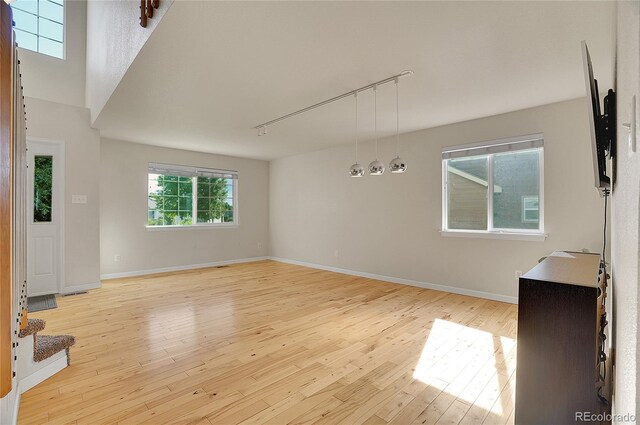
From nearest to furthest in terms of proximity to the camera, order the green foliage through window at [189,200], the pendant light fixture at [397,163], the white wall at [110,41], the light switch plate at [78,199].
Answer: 1. the white wall at [110,41]
2. the pendant light fixture at [397,163]
3. the light switch plate at [78,199]
4. the green foliage through window at [189,200]

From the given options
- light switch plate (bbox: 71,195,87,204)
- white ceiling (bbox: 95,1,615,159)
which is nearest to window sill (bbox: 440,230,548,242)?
white ceiling (bbox: 95,1,615,159)

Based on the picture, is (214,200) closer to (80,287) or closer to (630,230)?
(80,287)

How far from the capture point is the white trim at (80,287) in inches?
181

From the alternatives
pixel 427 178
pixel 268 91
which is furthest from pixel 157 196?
pixel 427 178

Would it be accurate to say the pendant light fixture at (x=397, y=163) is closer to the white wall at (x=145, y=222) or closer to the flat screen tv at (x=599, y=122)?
the flat screen tv at (x=599, y=122)

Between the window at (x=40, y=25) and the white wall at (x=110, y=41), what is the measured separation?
16.4 inches

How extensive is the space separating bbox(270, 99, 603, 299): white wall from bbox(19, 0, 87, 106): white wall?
4.14 meters

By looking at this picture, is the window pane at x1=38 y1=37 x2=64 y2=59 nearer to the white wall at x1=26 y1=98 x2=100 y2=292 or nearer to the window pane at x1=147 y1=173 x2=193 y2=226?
the white wall at x1=26 y1=98 x2=100 y2=292

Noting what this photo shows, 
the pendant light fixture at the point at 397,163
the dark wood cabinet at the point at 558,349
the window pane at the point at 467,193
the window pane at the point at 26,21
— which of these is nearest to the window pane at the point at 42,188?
the window pane at the point at 26,21

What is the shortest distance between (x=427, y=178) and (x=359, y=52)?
2828 millimetres

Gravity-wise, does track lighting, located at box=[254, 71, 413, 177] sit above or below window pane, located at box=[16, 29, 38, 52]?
below

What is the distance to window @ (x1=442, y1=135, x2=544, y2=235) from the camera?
394 centimetres

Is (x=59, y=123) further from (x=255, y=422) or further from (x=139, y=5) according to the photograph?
(x=255, y=422)

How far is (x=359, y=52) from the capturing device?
8.30 ft
